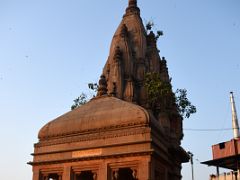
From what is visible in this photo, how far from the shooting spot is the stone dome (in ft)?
59.9

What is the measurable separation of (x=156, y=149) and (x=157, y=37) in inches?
697

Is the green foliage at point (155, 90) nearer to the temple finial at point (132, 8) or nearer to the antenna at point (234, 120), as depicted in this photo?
the temple finial at point (132, 8)

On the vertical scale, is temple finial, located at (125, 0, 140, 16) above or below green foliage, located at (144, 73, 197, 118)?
above

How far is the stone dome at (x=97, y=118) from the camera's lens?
18.2 meters

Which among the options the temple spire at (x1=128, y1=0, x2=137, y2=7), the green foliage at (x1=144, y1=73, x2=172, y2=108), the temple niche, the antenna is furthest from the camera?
the temple spire at (x1=128, y1=0, x2=137, y2=7)

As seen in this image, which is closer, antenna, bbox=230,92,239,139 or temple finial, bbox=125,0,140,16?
temple finial, bbox=125,0,140,16

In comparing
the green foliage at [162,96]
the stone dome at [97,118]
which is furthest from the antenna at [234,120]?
the stone dome at [97,118]

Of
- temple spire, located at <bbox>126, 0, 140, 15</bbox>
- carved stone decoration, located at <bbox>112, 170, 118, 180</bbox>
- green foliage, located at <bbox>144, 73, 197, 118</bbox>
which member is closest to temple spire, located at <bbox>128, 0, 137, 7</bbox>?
temple spire, located at <bbox>126, 0, 140, 15</bbox>

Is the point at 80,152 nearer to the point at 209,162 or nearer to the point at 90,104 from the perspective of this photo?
the point at 90,104

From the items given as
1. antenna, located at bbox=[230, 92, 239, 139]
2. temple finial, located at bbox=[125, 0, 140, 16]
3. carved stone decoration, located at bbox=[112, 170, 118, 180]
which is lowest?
carved stone decoration, located at bbox=[112, 170, 118, 180]

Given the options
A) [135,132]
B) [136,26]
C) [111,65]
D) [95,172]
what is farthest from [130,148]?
[136,26]

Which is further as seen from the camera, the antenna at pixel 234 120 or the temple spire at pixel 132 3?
the temple spire at pixel 132 3

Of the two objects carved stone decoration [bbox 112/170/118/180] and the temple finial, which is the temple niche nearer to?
carved stone decoration [bbox 112/170/118/180]

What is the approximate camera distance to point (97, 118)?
63.2 feet
